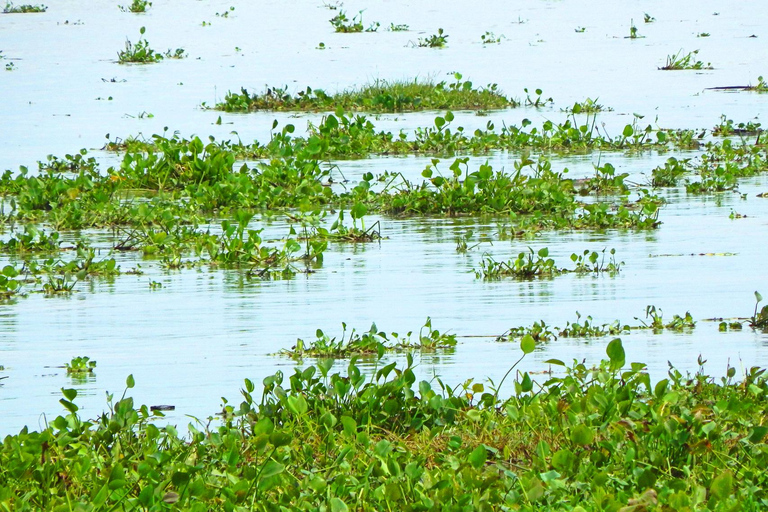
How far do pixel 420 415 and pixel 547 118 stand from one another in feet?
39.8

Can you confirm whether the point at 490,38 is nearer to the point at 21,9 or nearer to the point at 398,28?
the point at 398,28

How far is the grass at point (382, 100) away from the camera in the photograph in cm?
1789

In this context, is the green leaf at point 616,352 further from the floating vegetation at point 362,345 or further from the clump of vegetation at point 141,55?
the clump of vegetation at point 141,55

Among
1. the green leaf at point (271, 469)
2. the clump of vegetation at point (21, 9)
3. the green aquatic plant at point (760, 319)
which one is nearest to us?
the green leaf at point (271, 469)

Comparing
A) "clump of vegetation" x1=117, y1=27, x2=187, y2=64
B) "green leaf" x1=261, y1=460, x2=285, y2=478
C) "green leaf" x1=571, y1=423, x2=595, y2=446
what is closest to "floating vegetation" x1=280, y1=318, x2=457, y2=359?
"green leaf" x1=571, y1=423, x2=595, y2=446

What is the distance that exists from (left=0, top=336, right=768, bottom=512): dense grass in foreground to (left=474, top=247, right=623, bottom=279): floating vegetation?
2552 millimetres

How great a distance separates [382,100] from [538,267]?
1022 cm

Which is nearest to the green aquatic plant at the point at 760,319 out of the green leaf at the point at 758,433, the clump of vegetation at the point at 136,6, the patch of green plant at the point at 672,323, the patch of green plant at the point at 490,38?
the patch of green plant at the point at 672,323

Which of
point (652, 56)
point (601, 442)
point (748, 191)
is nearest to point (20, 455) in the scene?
point (601, 442)

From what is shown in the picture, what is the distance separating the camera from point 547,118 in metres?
16.6

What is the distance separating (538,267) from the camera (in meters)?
7.77

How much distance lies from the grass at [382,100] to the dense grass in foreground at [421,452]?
1296 cm

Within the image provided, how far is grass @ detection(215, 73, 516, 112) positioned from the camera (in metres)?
17.9

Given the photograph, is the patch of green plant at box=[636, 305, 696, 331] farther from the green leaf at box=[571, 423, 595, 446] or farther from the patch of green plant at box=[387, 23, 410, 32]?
the patch of green plant at box=[387, 23, 410, 32]
